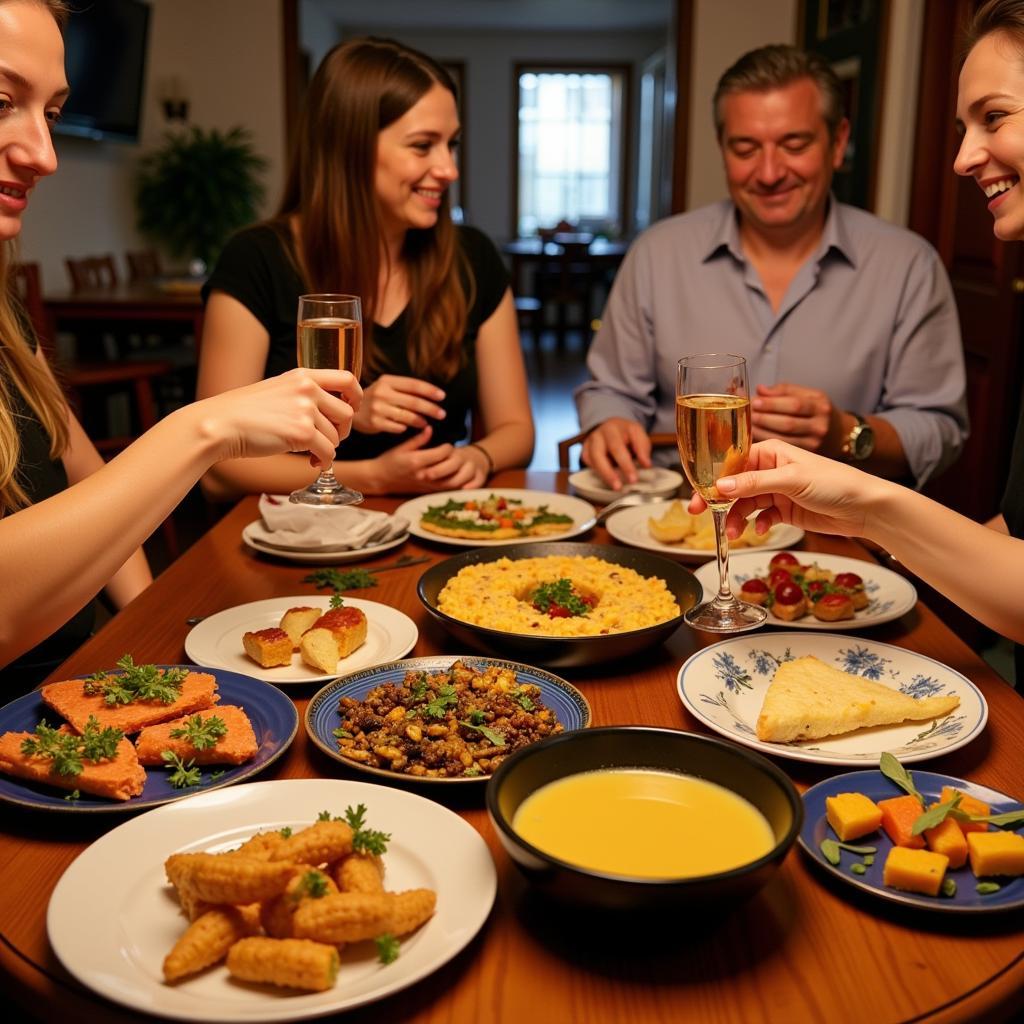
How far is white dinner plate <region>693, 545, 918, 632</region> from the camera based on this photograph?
1.49 metres

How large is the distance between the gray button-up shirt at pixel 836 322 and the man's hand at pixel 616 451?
1.02 feet

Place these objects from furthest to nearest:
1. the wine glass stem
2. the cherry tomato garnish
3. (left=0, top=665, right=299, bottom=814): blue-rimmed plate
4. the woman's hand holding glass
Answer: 1. the woman's hand holding glass
2. the cherry tomato garnish
3. the wine glass stem
4. (left=0, top=665, right=299, bottom=814): blue-rimmed plate

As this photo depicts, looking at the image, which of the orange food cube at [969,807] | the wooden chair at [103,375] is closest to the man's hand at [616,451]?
the orange food cube at [969,807]

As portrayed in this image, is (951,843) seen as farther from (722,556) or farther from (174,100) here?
(174,100)

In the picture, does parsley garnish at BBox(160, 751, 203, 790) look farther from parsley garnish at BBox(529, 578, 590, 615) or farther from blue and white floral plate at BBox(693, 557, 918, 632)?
blue and white floral plate at BBox(693, 557, 918, 632)

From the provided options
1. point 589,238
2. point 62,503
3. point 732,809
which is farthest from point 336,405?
point 589,238

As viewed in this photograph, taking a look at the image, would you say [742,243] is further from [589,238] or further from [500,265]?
[589,238]

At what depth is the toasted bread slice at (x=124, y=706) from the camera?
1.12 meters

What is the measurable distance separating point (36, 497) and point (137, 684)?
625 mm

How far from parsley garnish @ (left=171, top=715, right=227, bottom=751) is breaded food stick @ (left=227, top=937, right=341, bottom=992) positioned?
313 mm

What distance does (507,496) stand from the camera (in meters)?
2.17

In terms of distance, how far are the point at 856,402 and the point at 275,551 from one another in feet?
5.18

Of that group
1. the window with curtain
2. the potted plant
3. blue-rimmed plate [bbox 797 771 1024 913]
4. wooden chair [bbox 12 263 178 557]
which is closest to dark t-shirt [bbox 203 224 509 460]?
blue-rimmed plate [bbox 797 771 1024 913]

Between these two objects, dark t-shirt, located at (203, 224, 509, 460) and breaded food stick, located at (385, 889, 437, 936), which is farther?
dark t-shirt, located at (203, 224, 509, 460)
